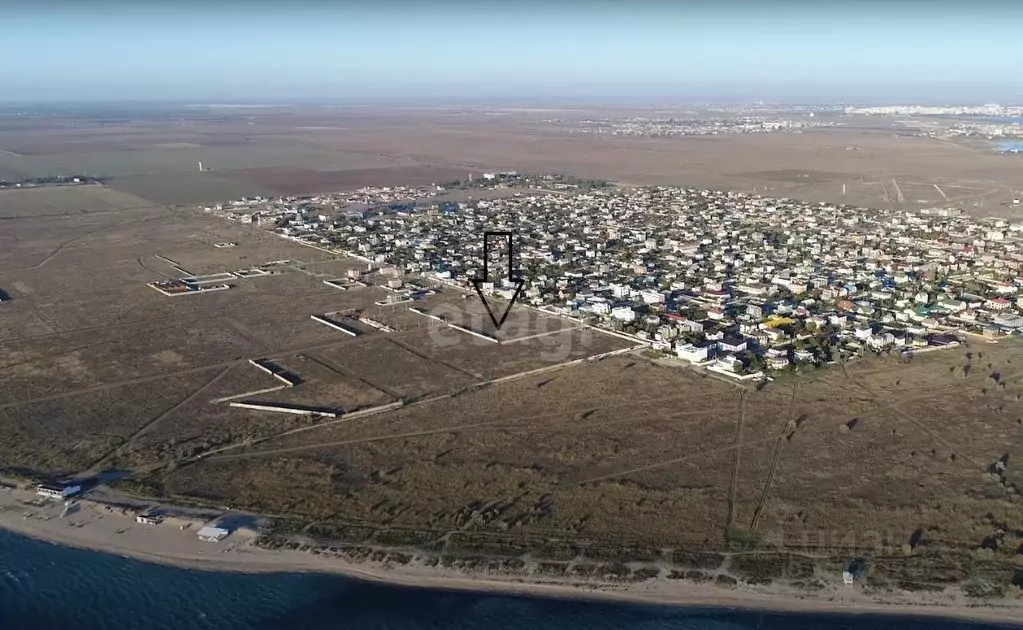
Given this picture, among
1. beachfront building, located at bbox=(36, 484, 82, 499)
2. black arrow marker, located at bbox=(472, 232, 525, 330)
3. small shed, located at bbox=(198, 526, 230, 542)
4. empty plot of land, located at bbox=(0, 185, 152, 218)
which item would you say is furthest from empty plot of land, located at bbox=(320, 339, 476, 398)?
empty plot of land, located at bbox=(0, 185, 152, 218)

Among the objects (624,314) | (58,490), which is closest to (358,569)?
(58,490)

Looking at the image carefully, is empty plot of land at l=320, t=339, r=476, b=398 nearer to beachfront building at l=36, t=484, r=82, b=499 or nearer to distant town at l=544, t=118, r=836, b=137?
beachfront building at l=36, t=484, r=82, b=499

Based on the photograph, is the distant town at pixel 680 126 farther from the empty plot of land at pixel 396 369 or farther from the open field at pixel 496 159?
the empty plot of land at pixel 396 369

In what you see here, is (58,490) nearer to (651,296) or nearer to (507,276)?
(651,296)

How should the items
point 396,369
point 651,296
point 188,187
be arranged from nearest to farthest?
point 396,369 < point 651,296 < point 188,187

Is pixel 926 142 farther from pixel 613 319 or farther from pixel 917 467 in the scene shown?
pixel 917 467
